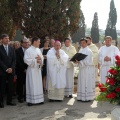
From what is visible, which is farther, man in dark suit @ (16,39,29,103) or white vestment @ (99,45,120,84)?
white vestment @ (99,45,120,84)

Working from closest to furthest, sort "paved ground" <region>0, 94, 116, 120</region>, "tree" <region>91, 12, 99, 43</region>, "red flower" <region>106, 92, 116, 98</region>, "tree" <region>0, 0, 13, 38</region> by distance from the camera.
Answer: "red flower" <region>106, 92, 116, 98</region> < "paved ground" <region>0, 94, 116, 120</region> < "tree" <region>0, 0, 13, 38</region> < "tree" <region>91, 12, 99, 43</region>

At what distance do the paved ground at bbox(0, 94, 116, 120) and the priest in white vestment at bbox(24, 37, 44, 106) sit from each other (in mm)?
246

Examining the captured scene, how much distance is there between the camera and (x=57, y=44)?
25.8 ft

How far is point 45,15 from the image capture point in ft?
37.3

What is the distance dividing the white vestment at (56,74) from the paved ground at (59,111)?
0.30 metres

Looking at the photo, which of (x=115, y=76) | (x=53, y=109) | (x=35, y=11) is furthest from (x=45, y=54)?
(x=115, y=76)

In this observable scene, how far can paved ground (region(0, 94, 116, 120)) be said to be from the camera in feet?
20.8

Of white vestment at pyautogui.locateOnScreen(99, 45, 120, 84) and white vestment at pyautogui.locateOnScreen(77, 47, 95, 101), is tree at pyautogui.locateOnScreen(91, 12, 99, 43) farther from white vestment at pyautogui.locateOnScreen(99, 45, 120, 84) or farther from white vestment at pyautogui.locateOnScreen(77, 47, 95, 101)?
white vestment at pyautogui.locateOnScreen(77, 47, 95, 101)

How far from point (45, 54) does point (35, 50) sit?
125 cm

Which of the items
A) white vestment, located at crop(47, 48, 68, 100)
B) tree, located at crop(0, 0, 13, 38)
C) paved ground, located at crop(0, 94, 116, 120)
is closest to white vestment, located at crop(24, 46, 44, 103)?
paved ground, located at crop(0, 94, 116, 120)

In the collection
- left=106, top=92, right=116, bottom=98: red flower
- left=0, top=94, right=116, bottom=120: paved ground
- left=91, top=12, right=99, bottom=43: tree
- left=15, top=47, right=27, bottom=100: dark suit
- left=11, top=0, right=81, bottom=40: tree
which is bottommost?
left=0, top=94, right=116, bottom=120: paved ground

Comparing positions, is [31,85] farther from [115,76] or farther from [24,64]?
[115,76]

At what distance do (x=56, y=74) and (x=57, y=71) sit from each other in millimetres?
95

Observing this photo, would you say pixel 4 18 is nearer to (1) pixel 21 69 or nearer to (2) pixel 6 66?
(1) pixel 21 69
